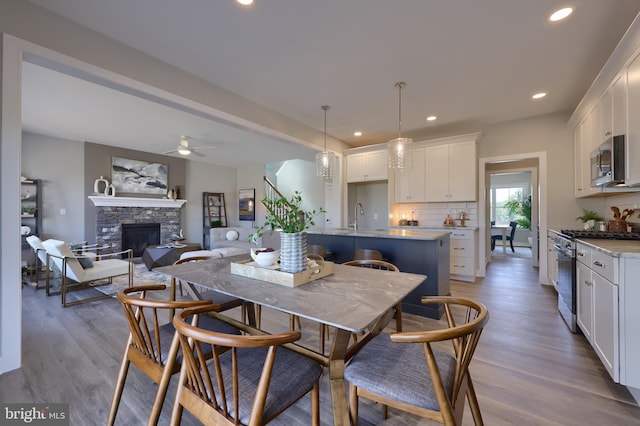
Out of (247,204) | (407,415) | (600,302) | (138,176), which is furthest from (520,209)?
(138,176)

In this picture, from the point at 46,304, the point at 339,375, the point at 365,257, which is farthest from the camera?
the point at 46,304

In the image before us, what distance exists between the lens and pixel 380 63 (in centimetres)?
276

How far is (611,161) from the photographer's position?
2314 millimetres

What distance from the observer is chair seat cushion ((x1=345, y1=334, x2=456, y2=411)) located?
104cm

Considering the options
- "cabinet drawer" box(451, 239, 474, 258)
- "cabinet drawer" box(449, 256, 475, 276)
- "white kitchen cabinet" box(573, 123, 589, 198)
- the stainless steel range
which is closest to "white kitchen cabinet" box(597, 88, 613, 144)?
"white kitchen cabinet" box(573, 123, 589, 198)

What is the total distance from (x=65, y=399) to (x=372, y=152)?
509 cm

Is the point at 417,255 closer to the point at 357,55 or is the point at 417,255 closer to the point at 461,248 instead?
the point at 461,248

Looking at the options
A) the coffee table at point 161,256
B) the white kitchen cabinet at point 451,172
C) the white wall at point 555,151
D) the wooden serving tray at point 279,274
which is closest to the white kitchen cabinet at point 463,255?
the white kitchen cabinet at point 451,172

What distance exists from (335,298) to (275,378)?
0.42 m

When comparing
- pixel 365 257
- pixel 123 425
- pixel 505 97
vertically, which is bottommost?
pixel 123 425

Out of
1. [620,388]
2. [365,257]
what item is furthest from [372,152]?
[620,388]

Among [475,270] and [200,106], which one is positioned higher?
[200,106]

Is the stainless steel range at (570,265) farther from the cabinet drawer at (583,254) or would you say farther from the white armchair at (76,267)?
the white armchair at (76,267)

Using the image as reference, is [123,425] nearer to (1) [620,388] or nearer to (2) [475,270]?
(1) [620,388]
